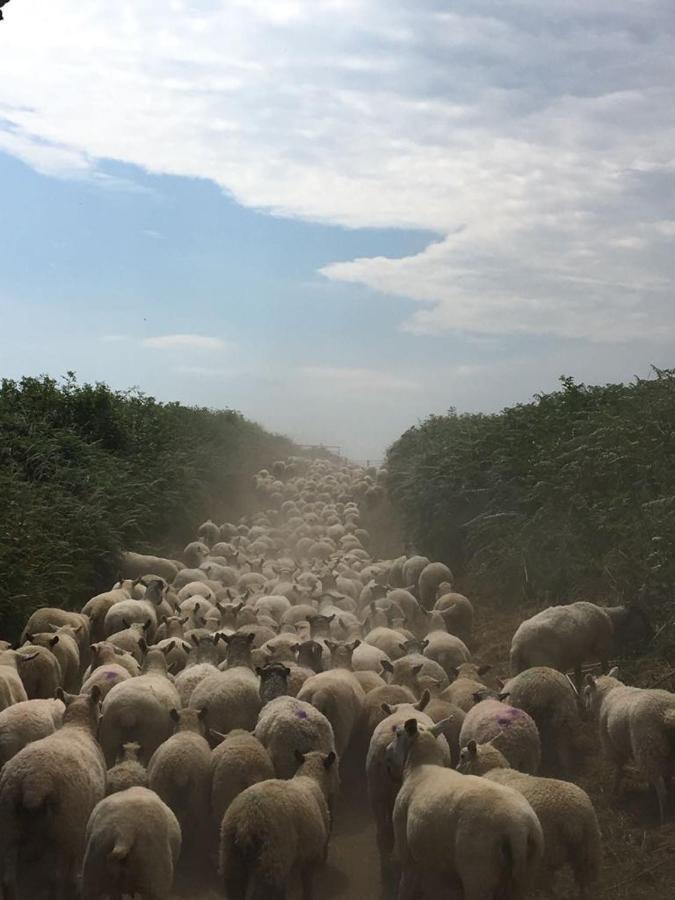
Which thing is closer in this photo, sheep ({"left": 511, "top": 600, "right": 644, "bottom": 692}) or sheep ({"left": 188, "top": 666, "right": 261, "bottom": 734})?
sheep ({"left": 188, "top": 666, "right": 261, "bottom": 734})

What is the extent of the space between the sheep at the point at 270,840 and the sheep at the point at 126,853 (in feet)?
1.46

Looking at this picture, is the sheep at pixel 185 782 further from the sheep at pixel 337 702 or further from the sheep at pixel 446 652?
the sheep at pixel 446 652

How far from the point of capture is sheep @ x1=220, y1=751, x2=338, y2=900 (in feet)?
19.2

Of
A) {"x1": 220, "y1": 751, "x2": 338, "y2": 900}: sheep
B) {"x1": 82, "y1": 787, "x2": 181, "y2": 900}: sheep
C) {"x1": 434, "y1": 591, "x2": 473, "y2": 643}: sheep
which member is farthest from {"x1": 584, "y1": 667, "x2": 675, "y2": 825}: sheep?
{"x1": 434, "y1": 591, "x2": 473, "y2": 643}: sheep

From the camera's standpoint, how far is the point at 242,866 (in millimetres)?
5910

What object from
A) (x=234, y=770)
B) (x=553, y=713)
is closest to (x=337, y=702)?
(x=234, y=770)

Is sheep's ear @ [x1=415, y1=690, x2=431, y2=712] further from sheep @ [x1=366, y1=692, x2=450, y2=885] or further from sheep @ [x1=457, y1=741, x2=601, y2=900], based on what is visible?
sheep @ [x1=457, y1=741, x2=601, y2=900]

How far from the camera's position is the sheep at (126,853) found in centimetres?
564

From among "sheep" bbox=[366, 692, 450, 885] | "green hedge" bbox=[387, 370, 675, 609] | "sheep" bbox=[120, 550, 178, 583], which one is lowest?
"sheep" bbox=[366, 692, 450, 885]

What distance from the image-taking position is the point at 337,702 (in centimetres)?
843

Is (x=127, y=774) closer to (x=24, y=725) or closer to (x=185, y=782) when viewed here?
(x=185, y=782)

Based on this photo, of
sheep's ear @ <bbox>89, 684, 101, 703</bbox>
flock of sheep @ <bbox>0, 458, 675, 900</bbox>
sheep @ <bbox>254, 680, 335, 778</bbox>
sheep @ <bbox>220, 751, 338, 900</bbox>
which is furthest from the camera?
sheep's ear @ <bbox>89, 684, 101, 703</bbox>

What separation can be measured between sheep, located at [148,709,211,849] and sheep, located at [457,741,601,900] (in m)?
2.48

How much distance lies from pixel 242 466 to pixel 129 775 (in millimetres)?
30931
